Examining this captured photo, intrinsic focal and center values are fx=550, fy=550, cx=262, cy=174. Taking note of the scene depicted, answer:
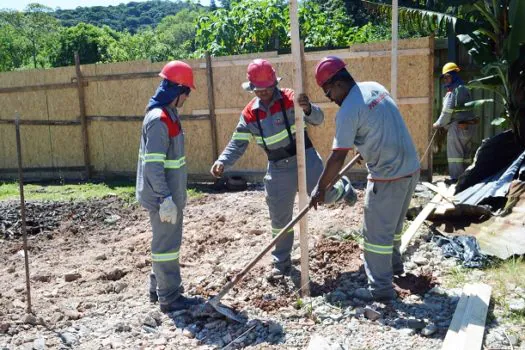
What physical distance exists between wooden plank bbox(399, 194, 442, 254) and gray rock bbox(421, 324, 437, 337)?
5.22ft

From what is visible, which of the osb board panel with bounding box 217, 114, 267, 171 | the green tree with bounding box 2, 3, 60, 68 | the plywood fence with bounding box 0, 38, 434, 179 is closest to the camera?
the plywood fence with bounding box 0, 38, 434, 179

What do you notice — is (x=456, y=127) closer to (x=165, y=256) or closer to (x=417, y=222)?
(x=417, y=222)

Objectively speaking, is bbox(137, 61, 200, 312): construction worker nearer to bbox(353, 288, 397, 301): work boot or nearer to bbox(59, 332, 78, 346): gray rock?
bbox(59, 332, 78, 346): gray rock

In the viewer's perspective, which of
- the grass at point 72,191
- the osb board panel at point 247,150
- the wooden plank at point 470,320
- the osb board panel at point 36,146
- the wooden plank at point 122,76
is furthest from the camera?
the osb board panel at point 36,146

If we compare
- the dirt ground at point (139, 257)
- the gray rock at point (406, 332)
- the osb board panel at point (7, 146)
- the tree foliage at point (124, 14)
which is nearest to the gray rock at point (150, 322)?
the dirt ground at point (139, 257)

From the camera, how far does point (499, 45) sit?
8.36 m

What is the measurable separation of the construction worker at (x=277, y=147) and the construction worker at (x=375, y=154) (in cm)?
54

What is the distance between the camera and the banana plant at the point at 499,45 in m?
7.53

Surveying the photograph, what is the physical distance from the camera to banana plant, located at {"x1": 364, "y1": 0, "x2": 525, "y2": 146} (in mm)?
7530

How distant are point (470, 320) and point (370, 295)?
2.94 ft

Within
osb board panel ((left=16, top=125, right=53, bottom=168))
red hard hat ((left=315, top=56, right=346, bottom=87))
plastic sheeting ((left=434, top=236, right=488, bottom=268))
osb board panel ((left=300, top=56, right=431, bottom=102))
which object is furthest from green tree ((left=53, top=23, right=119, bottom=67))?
red hard hat ((left=315, top=56, right=346, bottom=87))

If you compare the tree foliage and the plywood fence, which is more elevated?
the tree foliage

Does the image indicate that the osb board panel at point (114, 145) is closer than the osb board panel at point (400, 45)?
No

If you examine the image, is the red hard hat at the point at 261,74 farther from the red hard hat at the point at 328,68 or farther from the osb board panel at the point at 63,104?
the osb board panel at the point at 63,104
